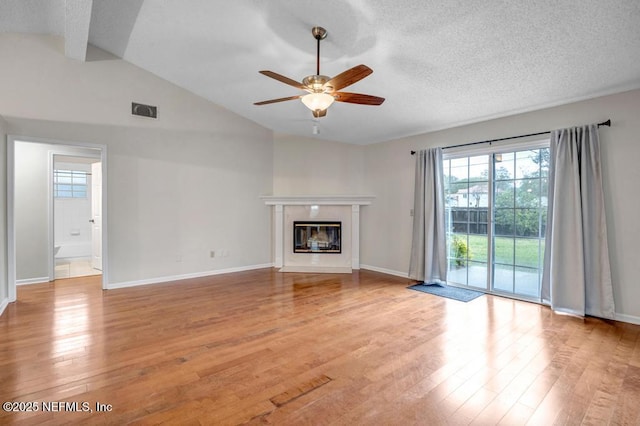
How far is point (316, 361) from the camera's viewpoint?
2.42 m

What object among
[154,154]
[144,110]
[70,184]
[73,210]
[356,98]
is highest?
[144,110]

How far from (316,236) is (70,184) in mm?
6433

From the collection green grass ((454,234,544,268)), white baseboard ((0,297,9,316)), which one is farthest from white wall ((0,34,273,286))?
green grass ((454,234,544,268))

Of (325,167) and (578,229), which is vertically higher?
(325,167)

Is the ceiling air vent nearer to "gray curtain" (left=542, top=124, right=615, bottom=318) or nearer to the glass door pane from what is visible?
the glass door pane

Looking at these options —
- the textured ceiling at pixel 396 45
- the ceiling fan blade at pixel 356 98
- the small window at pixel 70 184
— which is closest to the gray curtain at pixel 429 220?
the textured ceiling at pixel 396 45

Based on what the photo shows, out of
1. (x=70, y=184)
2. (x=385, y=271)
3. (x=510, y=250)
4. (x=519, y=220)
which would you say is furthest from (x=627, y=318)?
(x=70, y=184)

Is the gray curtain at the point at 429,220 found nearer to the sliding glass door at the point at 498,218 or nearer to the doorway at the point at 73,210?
the sliding glass door at the point at 498,218

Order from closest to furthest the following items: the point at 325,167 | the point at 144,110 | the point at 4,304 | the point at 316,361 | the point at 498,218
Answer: the point at 316,361
the point at 4,304
the point at 498,218
the point at 144,110
the point at 325,167

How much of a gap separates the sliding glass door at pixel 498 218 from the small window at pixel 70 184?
854cm

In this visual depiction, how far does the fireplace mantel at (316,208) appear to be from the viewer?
5918mm

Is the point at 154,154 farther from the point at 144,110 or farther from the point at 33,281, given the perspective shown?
the point at 33,281

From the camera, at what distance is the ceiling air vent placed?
4.63m

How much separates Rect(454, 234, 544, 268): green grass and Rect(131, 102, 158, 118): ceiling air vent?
531 centimetres
